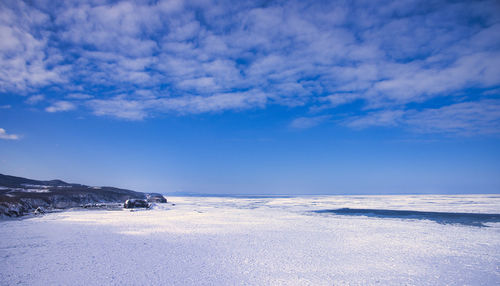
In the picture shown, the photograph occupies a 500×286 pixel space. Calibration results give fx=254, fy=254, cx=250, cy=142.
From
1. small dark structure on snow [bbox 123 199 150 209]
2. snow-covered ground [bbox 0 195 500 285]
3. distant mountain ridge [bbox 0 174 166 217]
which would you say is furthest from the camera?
small dark structure on snow [bbox 123 199 150 209]

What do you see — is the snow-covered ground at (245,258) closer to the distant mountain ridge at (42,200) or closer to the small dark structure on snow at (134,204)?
the distant mountain ridge at (42,200)

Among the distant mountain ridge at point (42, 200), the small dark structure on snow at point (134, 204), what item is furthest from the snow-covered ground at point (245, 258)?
the small dark structure on snow at point (134, 204)

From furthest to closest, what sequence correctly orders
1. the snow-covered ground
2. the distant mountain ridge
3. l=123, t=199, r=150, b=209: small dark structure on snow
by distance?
l=123, t=199, r=150, b=209: small dark structure on snow, the distant mountain ridge, the snow-covered ground

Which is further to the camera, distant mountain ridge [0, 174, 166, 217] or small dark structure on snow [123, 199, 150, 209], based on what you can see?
small dark structure on snow [123, 199, 150, 209]

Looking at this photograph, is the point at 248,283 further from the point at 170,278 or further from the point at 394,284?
the point at 394,284

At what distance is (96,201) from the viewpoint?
3919 cm

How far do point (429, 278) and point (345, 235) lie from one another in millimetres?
6186

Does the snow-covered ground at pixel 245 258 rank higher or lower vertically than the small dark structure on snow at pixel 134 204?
higher

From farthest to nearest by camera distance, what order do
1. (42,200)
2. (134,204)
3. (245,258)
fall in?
(134,204), (42,200), (245,258)

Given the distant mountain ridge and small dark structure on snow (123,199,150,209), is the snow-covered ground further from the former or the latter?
small dark structure on snow (123,199,150,209)

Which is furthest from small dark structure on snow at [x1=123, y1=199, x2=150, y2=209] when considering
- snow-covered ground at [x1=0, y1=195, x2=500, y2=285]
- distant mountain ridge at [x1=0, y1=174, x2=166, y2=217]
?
snow-covered ground at [x1=0, y1=195, x2=500, y2=285]

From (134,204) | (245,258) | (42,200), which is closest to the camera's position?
(245,258)

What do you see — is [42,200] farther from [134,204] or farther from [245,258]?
[245,258]

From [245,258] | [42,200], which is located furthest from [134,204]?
[245,258]
